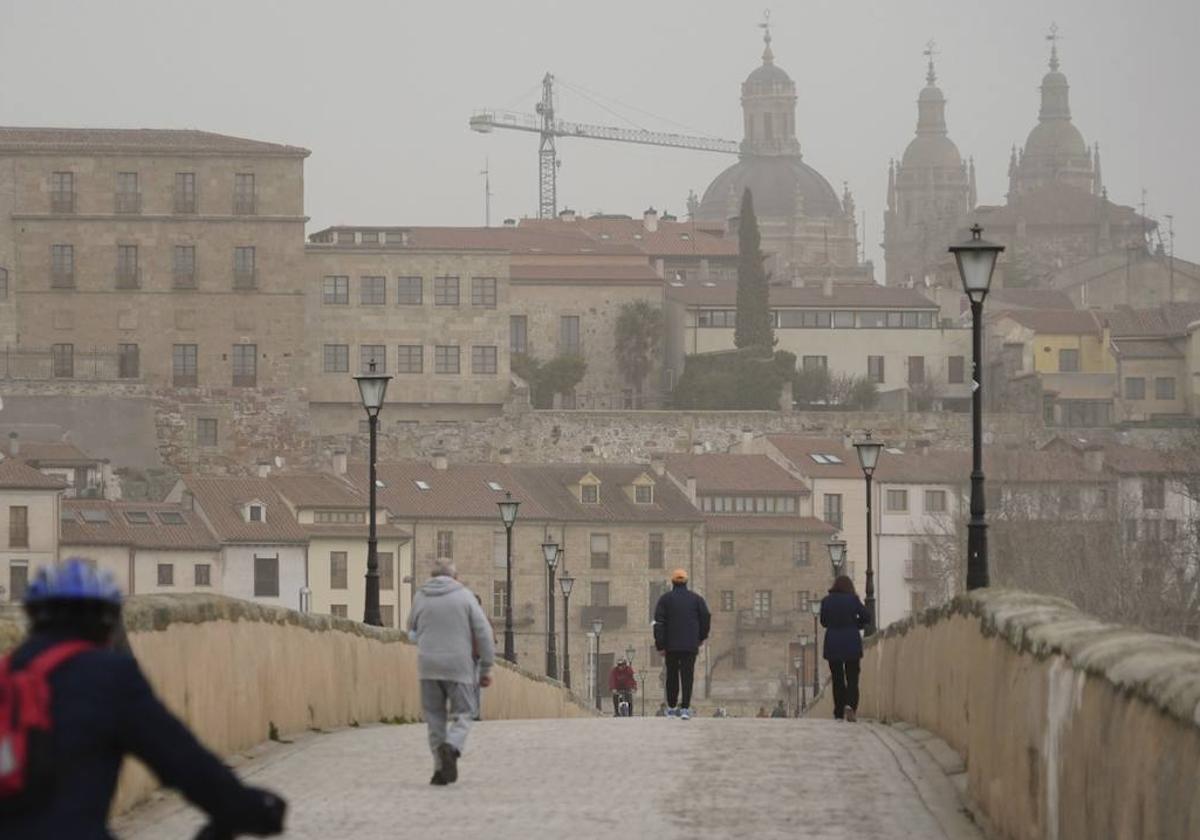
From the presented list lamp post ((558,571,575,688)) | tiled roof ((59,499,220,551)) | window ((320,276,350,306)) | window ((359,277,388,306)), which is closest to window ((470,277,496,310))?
window ((359,277,388,306))

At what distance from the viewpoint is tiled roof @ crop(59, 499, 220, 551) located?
7919 cm

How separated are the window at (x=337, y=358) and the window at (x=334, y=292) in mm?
1536

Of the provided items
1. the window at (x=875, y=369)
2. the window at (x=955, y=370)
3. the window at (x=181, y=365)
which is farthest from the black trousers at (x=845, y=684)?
the window at (x=955, y=370)

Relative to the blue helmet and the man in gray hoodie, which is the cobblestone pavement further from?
the blue helmet

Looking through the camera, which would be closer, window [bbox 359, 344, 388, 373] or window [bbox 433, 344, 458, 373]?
window [bbox 359, 344, 388, 373]

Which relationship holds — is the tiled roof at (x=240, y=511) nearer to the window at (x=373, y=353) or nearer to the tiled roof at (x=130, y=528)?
the tiled roof at (x=130, y=528)

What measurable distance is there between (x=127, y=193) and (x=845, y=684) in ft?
252

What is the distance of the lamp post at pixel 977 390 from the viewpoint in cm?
1931

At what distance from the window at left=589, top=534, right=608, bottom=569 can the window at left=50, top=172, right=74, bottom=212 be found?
20104mm

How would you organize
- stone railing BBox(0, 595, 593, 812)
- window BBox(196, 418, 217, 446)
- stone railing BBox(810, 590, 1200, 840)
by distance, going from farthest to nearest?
window BBox(196, 418, 217, 446), stone railing BBox(0, 595, 593, 812), stone railing BBox(810, 590, 1200, 840)

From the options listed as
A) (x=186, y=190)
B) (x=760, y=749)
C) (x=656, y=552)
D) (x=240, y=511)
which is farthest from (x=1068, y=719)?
(x=186, y=190)

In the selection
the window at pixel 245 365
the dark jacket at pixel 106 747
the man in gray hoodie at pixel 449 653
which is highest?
the window at pixel 245 365

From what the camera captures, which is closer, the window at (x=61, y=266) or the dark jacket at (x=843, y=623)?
the dark jacket at (x=843, y=623)

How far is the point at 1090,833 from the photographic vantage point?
918 cm
